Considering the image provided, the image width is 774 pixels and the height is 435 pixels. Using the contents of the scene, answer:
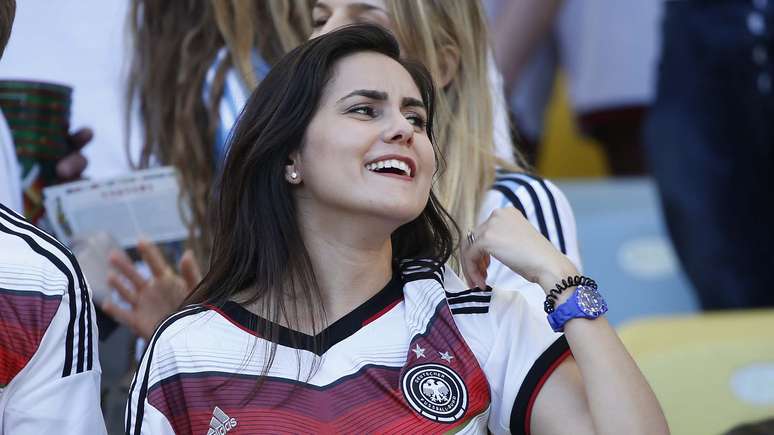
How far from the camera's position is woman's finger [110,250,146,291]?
9.93 ft

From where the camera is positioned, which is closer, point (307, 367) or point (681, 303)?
point (307, 367)

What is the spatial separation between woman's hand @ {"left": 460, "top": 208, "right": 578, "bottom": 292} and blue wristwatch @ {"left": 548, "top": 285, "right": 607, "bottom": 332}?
0.05 meters

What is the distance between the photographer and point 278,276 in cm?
230

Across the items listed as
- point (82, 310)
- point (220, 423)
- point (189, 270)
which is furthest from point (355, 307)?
point (189, 270)

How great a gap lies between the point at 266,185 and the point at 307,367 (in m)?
0.34

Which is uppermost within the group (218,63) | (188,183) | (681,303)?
(218,63)

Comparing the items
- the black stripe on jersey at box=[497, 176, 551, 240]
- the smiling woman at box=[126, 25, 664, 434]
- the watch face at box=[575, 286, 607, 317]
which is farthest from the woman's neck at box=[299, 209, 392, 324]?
the black stripe on jersey at box=[497, 176, 551, 240]

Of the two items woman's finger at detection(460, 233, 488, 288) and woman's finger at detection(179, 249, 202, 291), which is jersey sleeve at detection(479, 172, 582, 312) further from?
woman's finger at detection(179, 249, 202, 291)

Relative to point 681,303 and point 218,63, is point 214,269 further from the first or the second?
point 681,303

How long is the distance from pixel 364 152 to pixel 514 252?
0.29 metres

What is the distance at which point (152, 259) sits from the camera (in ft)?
10.1

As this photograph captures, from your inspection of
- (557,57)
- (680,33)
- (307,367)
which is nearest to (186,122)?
(307,367)

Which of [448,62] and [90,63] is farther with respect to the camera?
[90,63]

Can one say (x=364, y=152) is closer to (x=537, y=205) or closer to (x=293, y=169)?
(x=293, y=169)
